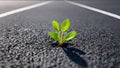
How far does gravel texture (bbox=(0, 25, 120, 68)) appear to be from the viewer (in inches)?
81.5

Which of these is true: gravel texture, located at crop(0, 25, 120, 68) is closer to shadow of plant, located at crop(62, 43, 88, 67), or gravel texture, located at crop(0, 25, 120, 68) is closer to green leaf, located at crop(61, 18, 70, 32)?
shadow of plant, located at crop(62, 43, 88, 67)

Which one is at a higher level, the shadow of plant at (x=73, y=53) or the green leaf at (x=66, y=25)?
the green leaf at (x=66, y=25)

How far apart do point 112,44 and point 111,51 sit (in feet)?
0.86

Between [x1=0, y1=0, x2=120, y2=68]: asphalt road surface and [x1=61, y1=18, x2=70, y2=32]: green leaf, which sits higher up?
[x1=61, y1=18, x2=70, y2=32]: green leaf

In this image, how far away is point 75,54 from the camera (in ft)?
7.67

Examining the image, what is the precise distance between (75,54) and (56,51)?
0.18 metres

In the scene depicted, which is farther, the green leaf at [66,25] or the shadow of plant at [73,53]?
the green leaf at [66,25]

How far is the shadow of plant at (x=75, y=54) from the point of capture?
2.11 metres

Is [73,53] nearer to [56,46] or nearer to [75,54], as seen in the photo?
[75,54]

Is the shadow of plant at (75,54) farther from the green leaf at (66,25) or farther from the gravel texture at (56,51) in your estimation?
the green leaf at (66,25)

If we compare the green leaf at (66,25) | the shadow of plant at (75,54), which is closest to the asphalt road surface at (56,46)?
the shadow of plant at (75,54)

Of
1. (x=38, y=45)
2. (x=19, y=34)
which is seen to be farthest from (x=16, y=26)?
(x=38, y=45)

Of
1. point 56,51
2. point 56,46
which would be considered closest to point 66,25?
point 56,46

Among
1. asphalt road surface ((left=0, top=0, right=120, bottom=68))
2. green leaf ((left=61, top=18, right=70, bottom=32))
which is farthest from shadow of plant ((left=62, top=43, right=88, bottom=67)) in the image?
green leaf ((left=61, top=18, right=70, bottom=32))
